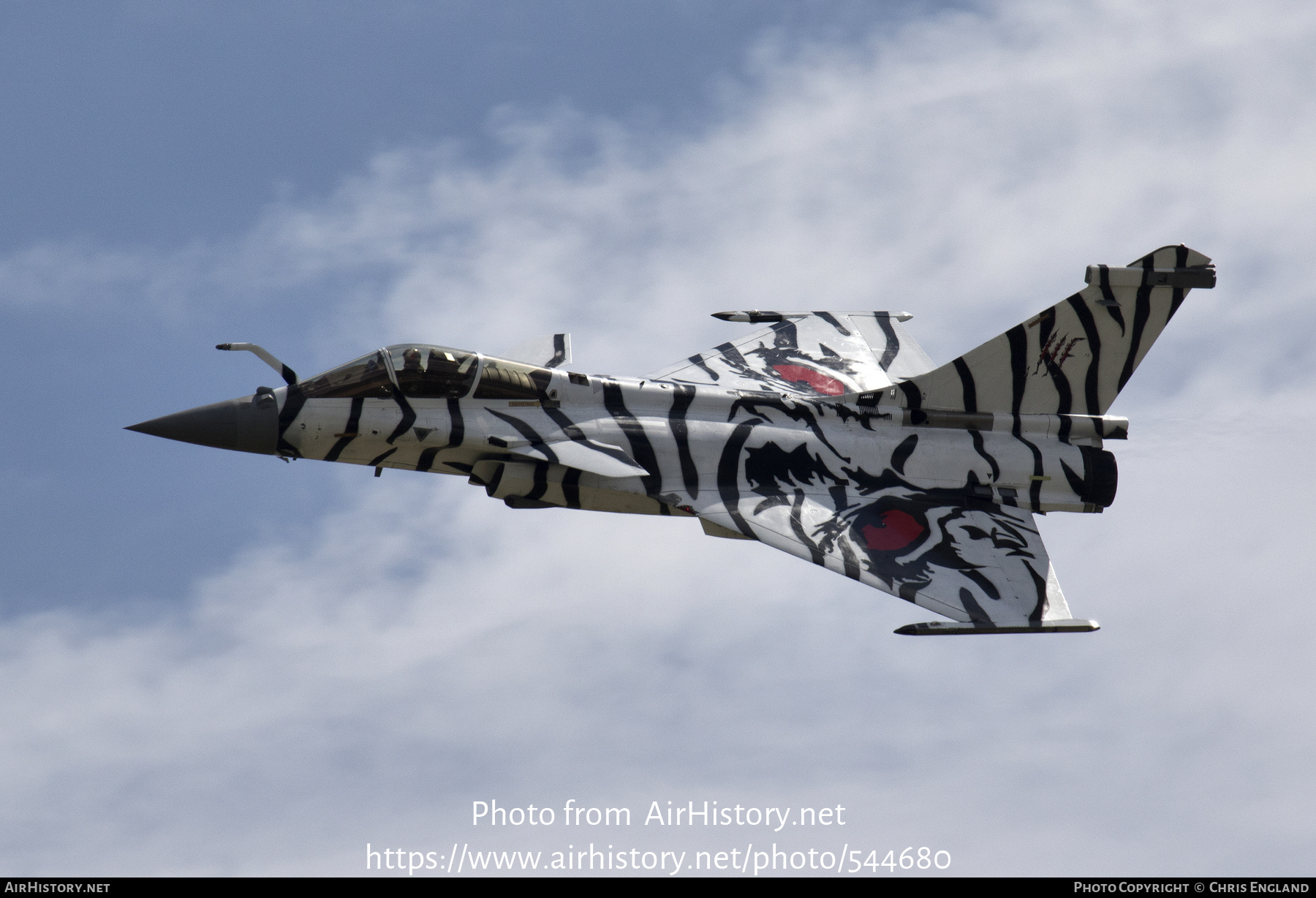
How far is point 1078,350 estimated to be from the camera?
2755 centimetres

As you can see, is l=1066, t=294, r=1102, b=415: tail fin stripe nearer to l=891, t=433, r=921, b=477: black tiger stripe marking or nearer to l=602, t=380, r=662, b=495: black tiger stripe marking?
l=891, t=433, r=921, b=477: black tiger stripe marking

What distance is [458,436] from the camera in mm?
26094

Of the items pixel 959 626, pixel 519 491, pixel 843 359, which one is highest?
pixel 843 359

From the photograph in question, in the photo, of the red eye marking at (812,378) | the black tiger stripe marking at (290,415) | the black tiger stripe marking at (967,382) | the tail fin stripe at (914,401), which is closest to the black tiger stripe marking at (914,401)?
the tail fin stripe at (914,401)

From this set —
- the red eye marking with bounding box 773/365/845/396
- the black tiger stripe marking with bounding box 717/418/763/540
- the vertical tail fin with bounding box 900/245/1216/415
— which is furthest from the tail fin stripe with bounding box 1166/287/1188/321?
the black tiger stripe marking with bounding box 717/418/763/540

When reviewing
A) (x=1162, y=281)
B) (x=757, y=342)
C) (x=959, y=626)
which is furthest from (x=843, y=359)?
(x=959, y=626)

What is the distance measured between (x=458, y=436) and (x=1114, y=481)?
1043cm

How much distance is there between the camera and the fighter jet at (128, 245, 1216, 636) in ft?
84.3

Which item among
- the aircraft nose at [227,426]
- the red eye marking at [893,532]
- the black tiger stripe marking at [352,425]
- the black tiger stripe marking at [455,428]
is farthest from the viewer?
the black tiger stripe marking at [455,428]

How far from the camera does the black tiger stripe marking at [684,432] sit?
2639cm

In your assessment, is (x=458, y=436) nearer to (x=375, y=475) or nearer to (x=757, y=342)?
(x=375, y=475)

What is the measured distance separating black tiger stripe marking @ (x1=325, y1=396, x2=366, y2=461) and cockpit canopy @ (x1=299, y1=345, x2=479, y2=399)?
0.10m

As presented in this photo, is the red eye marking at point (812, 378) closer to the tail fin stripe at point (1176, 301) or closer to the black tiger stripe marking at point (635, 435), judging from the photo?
the black tiger stripe marking at point (635, 435)

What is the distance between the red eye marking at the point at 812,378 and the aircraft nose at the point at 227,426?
929cm
